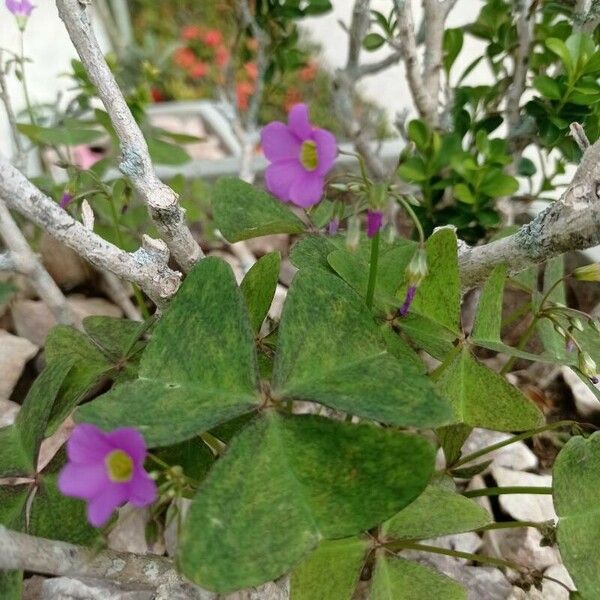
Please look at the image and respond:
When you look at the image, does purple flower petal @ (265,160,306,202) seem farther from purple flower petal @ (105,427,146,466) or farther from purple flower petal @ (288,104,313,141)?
purple flower petal @ (105,427,146,466)

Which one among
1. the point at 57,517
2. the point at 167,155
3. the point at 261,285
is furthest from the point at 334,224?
the point at 167,155

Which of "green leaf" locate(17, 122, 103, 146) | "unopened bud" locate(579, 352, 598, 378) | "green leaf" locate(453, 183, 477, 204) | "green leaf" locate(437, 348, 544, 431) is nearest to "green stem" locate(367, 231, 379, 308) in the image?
"green leaf" locate(437, 348, 544, 431)

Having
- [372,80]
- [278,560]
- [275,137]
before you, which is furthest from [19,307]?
[372,80]

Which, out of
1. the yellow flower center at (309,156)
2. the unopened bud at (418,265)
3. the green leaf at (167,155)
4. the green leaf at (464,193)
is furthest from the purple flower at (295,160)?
the green leaf at (167,155)

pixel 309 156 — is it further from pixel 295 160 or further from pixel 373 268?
pixel 373 268

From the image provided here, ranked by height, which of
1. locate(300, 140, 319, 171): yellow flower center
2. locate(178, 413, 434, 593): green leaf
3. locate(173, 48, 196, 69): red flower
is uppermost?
locate(300, 140, 319, 171): yellow flower center

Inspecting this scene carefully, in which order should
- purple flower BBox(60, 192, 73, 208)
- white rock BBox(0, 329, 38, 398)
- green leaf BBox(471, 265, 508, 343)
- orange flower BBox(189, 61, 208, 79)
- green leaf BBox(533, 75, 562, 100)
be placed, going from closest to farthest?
green leaf BBox(471, 265, 508, 343) < purple flower BBox(60, 192, 73, 208) < green leaf BBox(533, 75, 562, 100) < white rock BBox(0, 329, 38, 398) < orange flower BBox(189, 61, 208, 79)

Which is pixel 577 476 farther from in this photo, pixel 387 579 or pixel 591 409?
pixel 591 409
